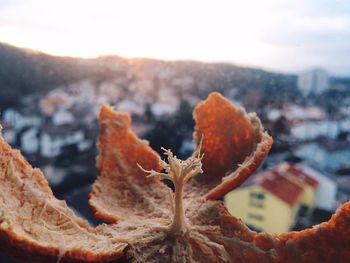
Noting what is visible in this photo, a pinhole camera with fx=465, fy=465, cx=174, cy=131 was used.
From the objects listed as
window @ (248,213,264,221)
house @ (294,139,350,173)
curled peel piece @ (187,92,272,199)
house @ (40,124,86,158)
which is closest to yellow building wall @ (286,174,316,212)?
house @ (294,139,350,173)

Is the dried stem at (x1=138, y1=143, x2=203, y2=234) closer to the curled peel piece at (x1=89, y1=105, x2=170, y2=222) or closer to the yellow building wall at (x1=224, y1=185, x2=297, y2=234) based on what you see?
the curled peel piece at (x1=89, y1=105, x2=170, y2=222)

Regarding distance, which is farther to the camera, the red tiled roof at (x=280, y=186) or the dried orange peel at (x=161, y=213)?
the red tiled roof at (x=280, y=186)

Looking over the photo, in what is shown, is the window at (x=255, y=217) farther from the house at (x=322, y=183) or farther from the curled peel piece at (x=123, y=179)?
the curled peel piece at (x=123, y=179)

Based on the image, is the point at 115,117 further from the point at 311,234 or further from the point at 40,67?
the point at 40,67

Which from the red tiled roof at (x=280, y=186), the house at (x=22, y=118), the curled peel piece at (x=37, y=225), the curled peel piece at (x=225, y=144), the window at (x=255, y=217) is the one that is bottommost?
the window at (x=255, y=217)

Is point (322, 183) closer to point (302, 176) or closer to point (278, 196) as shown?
point (302, 176)

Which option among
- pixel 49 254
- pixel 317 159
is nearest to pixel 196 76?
pixel 49 254

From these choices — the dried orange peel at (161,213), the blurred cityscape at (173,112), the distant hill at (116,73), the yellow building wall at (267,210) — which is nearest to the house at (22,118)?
the blurred cityscape at (173,112)

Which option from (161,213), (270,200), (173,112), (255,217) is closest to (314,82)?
(173,112)
